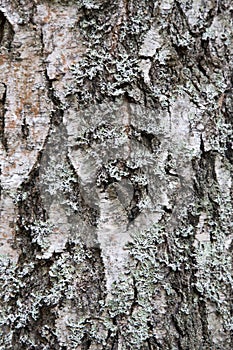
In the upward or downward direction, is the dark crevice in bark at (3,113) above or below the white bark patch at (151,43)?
below

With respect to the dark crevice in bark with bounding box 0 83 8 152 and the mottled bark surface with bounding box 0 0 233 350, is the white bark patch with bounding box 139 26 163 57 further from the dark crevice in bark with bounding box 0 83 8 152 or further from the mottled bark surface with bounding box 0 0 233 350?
the dark crevice in bark with bounding box 0 83 8 152

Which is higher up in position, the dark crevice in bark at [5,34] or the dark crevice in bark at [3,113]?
the dark crevice in bark at [5,34]

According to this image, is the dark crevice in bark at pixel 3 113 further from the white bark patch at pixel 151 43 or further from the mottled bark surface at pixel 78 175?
the white bark patch at pixel 151 43

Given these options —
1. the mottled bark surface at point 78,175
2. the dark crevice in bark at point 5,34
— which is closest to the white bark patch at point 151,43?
the mottled bark surface at point 78,175

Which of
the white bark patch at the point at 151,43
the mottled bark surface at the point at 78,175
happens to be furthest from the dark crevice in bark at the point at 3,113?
the white bark patch at the point at 151,43

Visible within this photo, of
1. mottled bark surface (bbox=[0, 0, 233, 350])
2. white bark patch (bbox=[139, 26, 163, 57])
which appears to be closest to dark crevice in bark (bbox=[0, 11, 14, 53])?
mottled bark surface (bbox=[0, 0, 233, 350])

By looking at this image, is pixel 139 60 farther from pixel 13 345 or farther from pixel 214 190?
pixel 13 345

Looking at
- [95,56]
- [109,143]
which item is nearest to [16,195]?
[109,143]

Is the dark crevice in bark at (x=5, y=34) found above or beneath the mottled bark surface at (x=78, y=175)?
above

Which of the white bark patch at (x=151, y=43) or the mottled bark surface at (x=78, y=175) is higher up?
the white bark patch at (x=151, y=43)

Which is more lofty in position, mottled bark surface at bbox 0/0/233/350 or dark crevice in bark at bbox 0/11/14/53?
dark crevice in bark at bbox 0/11/14/53

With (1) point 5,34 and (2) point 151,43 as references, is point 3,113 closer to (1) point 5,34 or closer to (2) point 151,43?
(1) point 5,34

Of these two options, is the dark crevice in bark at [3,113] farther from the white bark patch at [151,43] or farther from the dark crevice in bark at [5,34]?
the white bark patch at [151,43]

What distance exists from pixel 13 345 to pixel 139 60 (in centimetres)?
61
